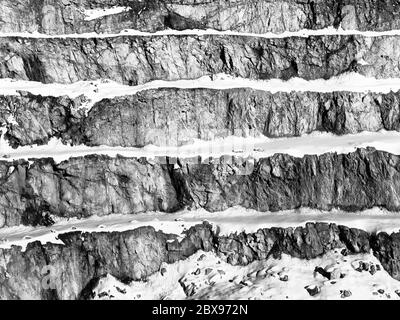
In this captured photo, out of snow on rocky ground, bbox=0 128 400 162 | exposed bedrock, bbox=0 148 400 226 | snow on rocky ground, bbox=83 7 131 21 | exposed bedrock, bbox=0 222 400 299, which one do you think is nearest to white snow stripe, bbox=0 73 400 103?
snow on rocky ground, bbox=0 128 400 162

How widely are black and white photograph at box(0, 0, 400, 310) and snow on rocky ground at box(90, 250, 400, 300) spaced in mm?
98

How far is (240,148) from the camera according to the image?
100 ft

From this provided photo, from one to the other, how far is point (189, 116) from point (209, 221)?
25.8ft

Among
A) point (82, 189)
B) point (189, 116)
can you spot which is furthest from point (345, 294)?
point (82, 189)

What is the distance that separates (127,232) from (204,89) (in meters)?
11.7

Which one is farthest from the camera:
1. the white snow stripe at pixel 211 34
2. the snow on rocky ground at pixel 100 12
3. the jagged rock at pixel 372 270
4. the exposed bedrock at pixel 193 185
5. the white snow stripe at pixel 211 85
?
the snow on rocky ground at pixel 100 12

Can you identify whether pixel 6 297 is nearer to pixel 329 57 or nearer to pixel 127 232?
pixel 127 232

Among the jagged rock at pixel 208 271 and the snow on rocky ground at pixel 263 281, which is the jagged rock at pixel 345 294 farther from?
the jagged rock at pixel 208 271

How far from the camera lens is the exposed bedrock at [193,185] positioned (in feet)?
91.0

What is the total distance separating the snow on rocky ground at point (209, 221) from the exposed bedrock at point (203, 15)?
1583 cm

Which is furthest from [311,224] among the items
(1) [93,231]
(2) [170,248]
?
(1) [93,231]

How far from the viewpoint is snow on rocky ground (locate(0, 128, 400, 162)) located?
95.3 feet

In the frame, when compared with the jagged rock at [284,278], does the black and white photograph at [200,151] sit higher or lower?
higher

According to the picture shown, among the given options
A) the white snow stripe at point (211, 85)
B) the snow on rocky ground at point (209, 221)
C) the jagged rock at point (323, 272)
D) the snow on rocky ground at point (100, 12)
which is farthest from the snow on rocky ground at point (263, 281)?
the snow on rocky ground at point (100, 12)
